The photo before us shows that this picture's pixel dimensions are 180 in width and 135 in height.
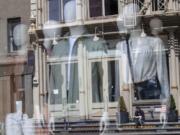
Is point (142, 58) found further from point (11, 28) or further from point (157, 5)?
point (11, 28)

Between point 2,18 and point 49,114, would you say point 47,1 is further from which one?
point 49,114

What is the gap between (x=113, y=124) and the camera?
11.4 feet

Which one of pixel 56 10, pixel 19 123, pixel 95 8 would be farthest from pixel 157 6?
pixel 19 123

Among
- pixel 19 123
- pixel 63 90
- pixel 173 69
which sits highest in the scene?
pixel 173 69

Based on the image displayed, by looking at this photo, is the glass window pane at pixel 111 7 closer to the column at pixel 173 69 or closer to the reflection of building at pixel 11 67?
the column at pixel 173 69

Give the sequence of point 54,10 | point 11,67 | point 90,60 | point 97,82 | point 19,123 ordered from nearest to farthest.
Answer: point 19,123, point 11,67, point 97,82, point 90,60, point 54,10

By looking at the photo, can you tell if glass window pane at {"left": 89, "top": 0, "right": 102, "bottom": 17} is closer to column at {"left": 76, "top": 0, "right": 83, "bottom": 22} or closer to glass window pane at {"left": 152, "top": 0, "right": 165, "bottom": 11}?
column at {"left": 76, "top": 0, "right": 83, "bottom": 22}

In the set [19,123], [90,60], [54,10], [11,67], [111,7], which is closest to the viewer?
[19,123]

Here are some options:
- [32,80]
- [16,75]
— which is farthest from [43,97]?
[16,75]

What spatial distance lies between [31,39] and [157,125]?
1.00m

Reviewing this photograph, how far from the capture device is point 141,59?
401 cm

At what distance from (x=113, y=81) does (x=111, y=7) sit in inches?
30.6

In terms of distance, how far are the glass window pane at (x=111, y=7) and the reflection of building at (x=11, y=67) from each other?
2.34 feet

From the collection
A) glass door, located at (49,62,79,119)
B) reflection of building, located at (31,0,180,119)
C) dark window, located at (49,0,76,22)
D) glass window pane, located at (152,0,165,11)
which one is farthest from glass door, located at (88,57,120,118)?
glass window pane, located at (152,0,165,11)
